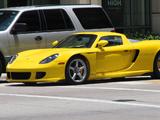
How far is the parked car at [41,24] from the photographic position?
17.2 m

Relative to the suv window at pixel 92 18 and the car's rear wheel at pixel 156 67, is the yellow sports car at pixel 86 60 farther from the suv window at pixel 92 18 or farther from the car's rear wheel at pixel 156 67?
the suv window at pixel 92 18

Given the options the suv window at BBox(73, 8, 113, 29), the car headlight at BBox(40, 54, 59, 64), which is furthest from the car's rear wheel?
the car headlight at BBox(40, 54, 59, 64)

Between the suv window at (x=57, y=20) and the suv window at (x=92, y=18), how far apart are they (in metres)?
0.41

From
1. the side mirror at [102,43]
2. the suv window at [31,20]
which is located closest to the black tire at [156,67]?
the side mirror at [102,43]

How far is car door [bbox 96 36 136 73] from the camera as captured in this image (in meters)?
16.2

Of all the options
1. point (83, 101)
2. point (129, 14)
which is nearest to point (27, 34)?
point (83, 101)

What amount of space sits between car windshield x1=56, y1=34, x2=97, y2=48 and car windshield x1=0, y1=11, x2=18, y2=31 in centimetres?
158

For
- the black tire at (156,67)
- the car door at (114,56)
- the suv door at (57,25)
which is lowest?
the black tire at (156,67)

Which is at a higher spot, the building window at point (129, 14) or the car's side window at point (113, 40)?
the car's side window at point (113, 40)

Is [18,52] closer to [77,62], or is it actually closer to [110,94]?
[77,62]

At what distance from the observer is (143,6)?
32.8m

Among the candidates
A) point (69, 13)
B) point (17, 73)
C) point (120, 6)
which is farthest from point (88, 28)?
point (120, 6)

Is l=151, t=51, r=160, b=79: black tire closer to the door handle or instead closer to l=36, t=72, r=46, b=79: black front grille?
the door handle

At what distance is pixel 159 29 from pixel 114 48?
15809mm
